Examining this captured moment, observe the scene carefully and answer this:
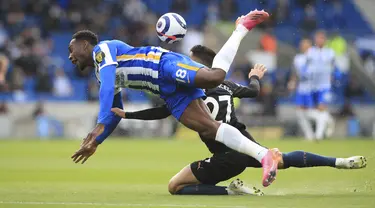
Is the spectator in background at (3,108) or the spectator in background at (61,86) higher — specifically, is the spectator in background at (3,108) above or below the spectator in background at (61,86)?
below

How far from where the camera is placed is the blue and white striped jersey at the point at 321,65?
2600cm

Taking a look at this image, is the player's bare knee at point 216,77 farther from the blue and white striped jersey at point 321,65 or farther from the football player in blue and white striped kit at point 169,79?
the blue and white striped jersey at point 321,65

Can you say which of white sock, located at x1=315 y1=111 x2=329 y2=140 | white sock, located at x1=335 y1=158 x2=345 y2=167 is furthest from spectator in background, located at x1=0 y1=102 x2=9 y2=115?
white sock, located at x1=335 y1=158 x2=345 y2=167

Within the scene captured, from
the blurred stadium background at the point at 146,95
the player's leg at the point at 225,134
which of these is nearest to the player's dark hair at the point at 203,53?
the player's leg at the point at 225,134

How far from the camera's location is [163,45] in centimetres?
3275

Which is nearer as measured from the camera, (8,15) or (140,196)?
(140,196)

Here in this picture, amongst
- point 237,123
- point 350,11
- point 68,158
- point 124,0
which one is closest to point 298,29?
point 350,11

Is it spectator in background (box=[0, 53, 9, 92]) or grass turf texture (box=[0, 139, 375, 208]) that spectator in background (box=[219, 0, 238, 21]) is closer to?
spectator in background (box=[0, 53, 9, 92])

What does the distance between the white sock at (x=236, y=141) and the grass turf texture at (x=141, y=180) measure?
0.60 m

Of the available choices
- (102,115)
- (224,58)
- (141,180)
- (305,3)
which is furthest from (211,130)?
(305,3)

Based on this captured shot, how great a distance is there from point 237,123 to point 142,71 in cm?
153

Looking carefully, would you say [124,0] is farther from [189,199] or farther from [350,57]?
[189,199]

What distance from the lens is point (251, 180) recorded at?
14219 millimetres

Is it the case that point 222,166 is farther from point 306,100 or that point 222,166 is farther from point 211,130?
point 306,100
